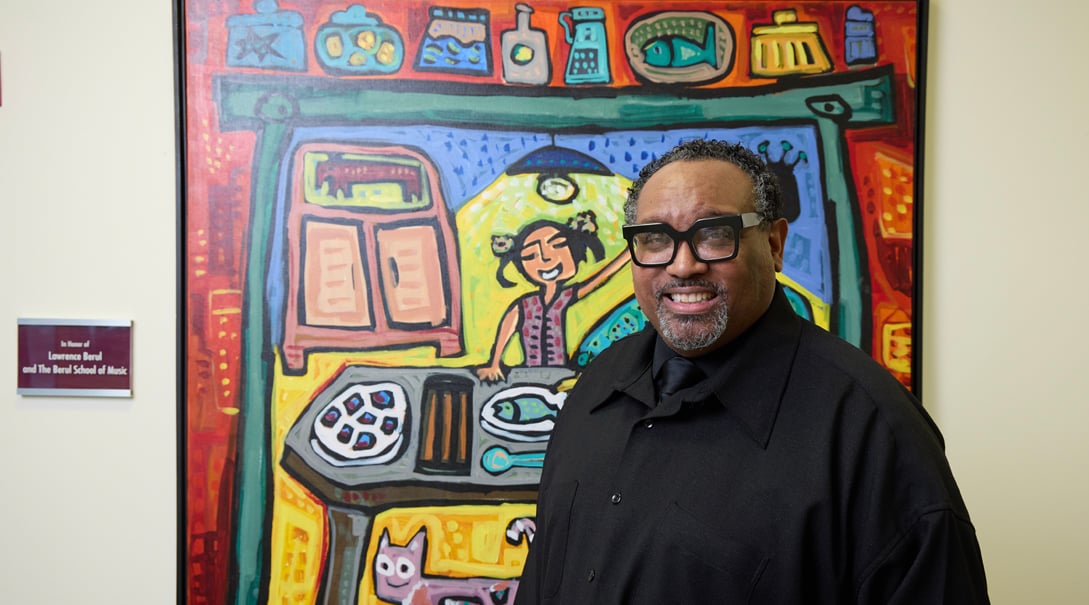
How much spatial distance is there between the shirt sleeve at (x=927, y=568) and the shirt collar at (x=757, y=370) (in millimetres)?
205

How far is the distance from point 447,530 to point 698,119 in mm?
1087

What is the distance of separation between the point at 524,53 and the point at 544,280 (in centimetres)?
51

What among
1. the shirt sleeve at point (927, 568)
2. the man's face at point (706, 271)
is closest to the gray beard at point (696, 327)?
the man's face at point (706, 271)

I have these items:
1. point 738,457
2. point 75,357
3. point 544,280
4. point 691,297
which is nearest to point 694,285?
point 691,297

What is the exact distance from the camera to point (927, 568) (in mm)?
855

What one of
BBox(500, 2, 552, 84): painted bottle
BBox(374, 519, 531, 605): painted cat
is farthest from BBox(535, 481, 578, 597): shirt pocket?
BBox(500, 2, 552, 84): painted bottle

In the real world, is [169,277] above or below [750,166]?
below

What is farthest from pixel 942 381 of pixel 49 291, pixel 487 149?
pixel 49 291

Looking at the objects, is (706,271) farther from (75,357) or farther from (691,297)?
(75,357)

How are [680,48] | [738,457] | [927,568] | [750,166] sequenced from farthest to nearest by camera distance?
[680,48] → [750,166] → [738,457] → [927,568]

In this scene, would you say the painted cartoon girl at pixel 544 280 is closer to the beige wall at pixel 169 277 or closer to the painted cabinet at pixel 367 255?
the painted cabinet at pixel 367 255

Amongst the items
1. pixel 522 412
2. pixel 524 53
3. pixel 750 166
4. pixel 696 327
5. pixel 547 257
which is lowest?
pixel 522 412

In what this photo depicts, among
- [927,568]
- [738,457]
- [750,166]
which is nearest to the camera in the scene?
[927,568]

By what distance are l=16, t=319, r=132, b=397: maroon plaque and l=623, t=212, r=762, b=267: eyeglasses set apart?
1249 mm
